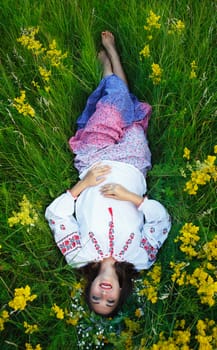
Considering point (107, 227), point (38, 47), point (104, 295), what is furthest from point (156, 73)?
point (104, 295)

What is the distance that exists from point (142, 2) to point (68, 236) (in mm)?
1689

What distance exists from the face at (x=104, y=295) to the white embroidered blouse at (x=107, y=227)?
0.16 meters

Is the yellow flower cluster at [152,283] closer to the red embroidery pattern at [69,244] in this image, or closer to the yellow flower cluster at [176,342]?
the yellow flower cluster at [176,342]

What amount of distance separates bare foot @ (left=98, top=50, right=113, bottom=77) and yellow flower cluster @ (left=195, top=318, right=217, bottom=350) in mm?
1786

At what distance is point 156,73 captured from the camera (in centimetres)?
270

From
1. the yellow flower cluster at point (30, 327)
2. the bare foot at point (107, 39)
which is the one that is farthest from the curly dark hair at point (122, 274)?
the bare foot at point (107, 39)

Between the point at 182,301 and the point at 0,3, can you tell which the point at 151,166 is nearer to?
the point at 182,301

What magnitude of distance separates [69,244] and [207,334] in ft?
3.01

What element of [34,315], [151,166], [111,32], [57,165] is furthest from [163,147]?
[34,315]

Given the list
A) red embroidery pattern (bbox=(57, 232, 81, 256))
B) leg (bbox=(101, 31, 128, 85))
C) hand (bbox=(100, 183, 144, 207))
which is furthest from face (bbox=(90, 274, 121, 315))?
leg (bbox=(101, 31, 128, 85))

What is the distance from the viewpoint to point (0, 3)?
10.4ft

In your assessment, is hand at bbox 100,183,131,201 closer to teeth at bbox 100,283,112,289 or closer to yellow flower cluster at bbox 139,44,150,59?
teeth at bbox 100,283,112,289

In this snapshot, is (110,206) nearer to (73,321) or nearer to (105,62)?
(73,321)

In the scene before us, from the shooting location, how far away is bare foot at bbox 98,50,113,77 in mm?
3152
